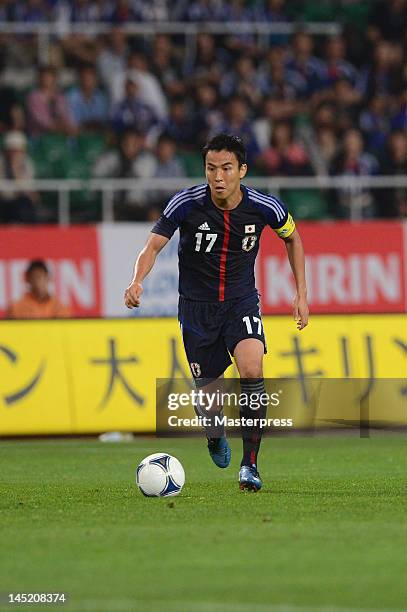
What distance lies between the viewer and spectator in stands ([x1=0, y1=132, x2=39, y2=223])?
19391 mm

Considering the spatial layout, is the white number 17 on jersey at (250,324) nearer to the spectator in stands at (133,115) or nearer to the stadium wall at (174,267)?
the stadium wall at (174,267)

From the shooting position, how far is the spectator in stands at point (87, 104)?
825 inches

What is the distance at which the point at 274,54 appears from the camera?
22.3m

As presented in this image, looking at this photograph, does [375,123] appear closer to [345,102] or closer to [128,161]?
[345,102]

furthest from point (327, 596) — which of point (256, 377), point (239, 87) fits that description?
point (239, 87)

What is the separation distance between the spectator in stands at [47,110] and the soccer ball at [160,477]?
37.8 feet

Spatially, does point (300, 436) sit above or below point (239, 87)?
below

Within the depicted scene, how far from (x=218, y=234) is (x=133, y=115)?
1098cm

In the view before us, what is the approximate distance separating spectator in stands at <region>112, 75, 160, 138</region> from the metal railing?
3.64 ft

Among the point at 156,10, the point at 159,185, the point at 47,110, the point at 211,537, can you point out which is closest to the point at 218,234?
the point at 211,537

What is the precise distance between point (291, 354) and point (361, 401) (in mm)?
864

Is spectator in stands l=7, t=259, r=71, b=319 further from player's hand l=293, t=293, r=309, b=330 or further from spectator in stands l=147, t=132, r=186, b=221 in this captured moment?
player's hand l=293, t=293, r=309, b=330

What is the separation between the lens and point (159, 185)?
19.6 metres

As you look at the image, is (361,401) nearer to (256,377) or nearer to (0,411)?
(0,411)
